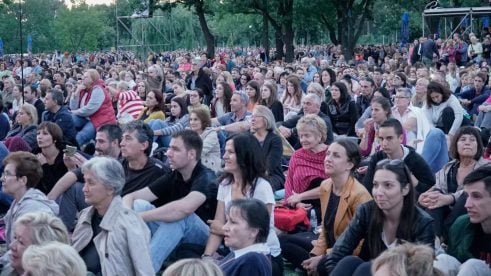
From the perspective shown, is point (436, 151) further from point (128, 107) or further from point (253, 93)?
point (128, 107)

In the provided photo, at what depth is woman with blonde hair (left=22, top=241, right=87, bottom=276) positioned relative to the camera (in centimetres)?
355

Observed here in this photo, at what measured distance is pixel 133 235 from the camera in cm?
485

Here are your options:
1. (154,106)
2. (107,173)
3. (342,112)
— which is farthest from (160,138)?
(107,173)

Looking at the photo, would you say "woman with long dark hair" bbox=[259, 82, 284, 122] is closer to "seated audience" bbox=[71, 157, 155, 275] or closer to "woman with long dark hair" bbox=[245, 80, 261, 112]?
"woman with long dark hair" bbox=[245, 80, 261, 112]

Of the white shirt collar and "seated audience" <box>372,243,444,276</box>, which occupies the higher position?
"seated audience" <box>372,243,444,276</box>

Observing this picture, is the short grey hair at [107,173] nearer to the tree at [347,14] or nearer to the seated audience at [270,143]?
the seated audience at [270,143]

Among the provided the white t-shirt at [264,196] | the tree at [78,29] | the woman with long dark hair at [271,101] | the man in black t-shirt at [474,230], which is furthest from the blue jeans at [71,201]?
the tree at [78,29]

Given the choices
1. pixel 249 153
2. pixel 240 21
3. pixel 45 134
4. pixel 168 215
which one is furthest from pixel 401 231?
pixel 240 21

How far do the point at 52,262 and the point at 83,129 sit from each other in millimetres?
8185

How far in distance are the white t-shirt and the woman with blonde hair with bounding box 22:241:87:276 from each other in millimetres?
2239

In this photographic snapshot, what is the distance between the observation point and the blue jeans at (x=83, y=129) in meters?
11.3

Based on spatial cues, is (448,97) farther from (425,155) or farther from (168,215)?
(168,215)

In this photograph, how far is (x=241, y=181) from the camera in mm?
6020

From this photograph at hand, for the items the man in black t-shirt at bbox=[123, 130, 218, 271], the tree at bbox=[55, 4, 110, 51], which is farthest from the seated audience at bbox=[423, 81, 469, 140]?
the tree at bbox=[55, 4, 110, 51]
